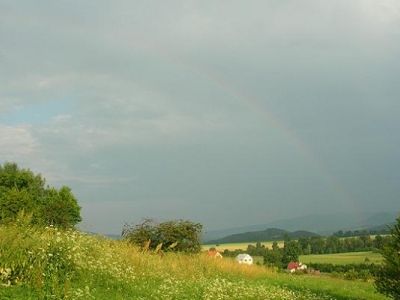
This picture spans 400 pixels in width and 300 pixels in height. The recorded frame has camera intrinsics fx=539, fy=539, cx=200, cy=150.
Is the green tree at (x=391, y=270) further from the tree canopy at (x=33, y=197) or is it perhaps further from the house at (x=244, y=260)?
the tree canopy at (x=33, y=197)

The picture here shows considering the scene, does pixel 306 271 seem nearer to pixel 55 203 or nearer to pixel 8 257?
pixel 55 203

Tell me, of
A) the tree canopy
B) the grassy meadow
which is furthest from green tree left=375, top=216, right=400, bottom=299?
the tree canopy

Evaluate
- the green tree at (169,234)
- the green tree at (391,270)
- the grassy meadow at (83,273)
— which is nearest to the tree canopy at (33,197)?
the green tree at (169,234)

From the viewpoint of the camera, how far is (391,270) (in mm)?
18203

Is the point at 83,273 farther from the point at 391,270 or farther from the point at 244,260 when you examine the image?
the point at 244,260

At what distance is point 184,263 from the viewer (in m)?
26.7

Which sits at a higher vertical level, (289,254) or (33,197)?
(33,197)

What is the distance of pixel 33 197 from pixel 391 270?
180 ft

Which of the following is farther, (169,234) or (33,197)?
(33,197)

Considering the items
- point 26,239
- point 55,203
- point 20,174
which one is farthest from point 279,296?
point 20,174

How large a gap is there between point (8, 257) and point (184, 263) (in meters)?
13.1

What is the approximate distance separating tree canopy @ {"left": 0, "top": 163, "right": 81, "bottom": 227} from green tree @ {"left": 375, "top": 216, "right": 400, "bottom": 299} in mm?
40391

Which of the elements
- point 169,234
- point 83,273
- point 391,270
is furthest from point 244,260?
point 83,273

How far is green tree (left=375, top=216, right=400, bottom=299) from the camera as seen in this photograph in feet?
59.1
